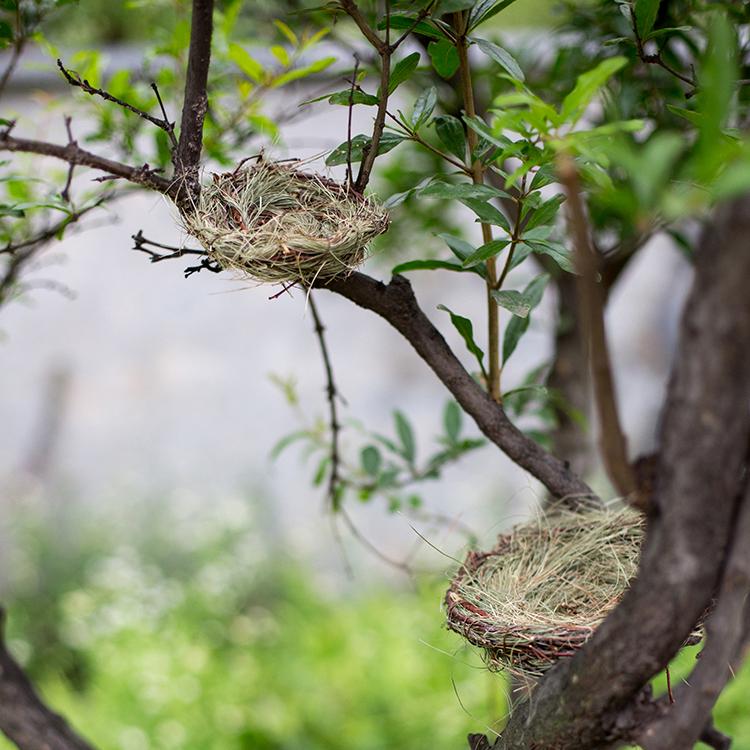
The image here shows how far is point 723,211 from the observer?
1.29 ft

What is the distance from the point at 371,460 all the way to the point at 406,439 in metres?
0.07

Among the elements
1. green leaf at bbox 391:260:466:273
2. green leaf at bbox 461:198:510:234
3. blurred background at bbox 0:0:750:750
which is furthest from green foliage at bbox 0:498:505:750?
green leaf at bbox 461:198:510:234

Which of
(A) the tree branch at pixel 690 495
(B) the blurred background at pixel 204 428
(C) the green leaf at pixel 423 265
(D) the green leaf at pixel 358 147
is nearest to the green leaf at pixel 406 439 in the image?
(C) the green leaf at pixel 423 265

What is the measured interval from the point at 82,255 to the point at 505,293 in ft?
7.38

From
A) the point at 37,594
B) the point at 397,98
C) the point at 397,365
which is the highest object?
the point at 397,98

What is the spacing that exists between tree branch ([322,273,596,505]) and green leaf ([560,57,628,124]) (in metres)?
0.23

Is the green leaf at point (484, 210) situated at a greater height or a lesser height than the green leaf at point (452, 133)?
lesser

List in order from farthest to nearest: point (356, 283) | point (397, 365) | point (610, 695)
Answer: point (397, 365) → point (356, 283) → point (610, 695)

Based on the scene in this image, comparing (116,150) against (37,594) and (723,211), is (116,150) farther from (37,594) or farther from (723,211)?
(37,594)

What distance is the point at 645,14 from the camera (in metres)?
0.69

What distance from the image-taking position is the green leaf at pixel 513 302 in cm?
69

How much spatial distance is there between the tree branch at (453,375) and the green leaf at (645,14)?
28 centimetres

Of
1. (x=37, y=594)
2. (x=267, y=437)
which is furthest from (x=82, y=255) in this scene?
(x=37, y=594)

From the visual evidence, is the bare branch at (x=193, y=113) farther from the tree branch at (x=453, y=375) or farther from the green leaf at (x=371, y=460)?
the green leaf at (x=371, y=460)
